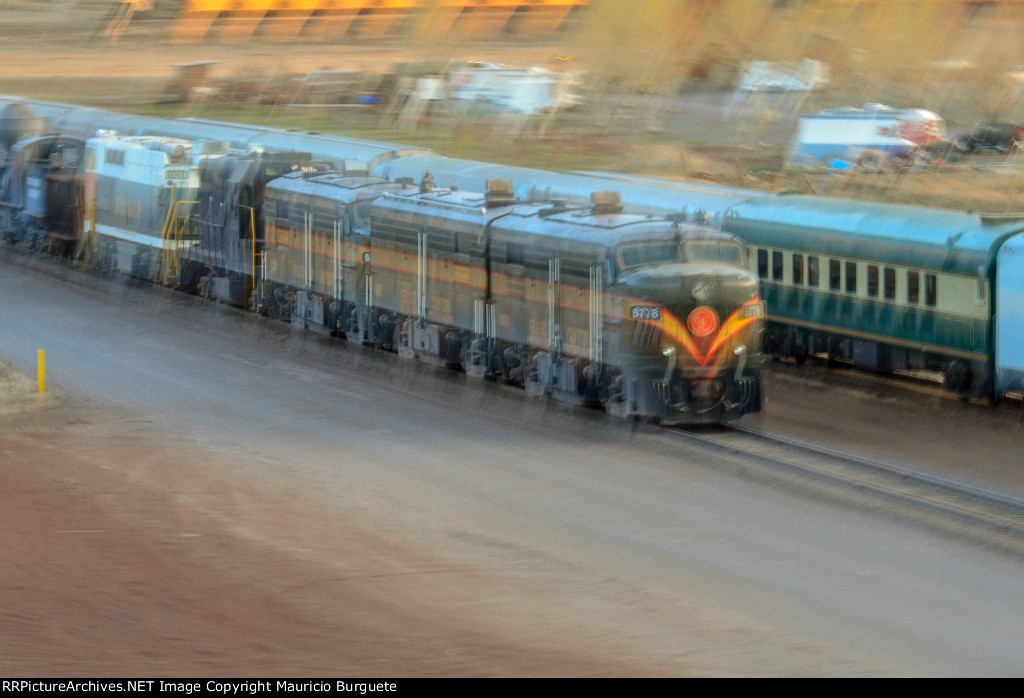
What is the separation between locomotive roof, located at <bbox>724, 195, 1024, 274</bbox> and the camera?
2562cm

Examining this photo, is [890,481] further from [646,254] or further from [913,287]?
[913,287]

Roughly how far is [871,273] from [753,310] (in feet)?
17.5

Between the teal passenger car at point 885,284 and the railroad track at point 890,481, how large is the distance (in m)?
5.05

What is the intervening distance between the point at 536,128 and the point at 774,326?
34.3 meters

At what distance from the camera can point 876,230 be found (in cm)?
2761

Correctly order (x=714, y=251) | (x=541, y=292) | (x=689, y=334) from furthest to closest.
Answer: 1. (x=541, y=292)
2. (x=714, y=251)
3. (x=689, y=334)

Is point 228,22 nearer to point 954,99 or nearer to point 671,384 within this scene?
point 954,99

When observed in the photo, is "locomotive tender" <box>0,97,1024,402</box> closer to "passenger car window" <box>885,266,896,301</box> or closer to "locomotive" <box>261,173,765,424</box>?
"passenger car window" <box>885,266,896,301</box>

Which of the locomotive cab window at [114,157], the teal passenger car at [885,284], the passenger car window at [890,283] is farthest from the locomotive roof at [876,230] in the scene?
the locomotive cab window at [114,157]

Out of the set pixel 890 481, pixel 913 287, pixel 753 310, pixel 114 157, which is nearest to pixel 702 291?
pixel 753 310

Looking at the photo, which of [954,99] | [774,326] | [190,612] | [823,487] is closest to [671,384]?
[823,487]

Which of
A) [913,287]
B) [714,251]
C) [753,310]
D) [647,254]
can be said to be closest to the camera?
[647,254]

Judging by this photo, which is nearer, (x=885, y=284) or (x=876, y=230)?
(x=885, y=284)

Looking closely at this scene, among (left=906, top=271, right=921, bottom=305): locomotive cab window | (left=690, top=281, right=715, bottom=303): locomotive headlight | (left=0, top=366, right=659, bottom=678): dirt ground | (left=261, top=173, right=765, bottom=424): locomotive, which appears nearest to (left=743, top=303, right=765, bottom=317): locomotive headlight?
(left=261, top=173, right=765, bottom=424): locomotive
